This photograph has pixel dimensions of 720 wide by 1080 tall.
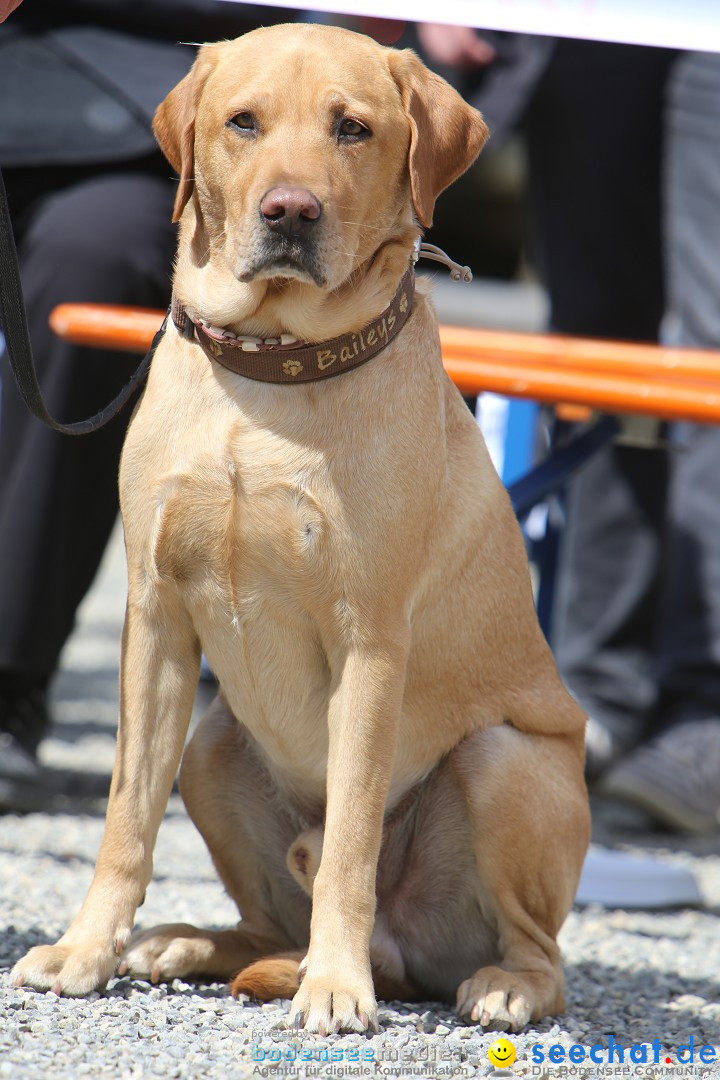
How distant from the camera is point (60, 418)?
14.0 ft

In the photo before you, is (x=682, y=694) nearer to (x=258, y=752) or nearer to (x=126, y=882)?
(x=258, y=752)

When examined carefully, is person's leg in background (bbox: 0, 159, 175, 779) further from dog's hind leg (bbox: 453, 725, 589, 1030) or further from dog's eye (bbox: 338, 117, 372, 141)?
dog's hind leg (bbox: 453, 725, 589, 1030)

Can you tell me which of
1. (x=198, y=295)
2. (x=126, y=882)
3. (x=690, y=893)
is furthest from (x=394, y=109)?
(x=690, y=893)

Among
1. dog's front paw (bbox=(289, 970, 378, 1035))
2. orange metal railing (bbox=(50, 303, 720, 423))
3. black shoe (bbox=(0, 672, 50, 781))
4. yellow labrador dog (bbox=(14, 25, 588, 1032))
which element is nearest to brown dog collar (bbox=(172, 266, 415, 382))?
yellow labrador dog (bbox=(14, 25, 588, 1032))

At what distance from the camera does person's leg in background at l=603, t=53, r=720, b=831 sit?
455 cm

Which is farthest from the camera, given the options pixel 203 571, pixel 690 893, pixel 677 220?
pixel 677 220

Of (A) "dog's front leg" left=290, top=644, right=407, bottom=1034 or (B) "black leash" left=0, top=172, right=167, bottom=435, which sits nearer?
(A) "dog's front leg" left=290, top=644, right=407, bottom=1034

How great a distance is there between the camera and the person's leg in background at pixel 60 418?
4.23m

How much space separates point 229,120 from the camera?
251cm

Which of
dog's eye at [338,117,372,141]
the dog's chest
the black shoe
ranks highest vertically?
dog's eye at [338,117,372,141]

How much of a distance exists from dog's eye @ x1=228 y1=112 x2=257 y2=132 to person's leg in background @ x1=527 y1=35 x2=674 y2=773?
9.29ft

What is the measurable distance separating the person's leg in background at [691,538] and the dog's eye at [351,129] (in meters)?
2.27

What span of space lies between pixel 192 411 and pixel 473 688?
819 mm

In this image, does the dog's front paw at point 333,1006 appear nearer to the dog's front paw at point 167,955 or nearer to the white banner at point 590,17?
the dog's front paw at point 167,955
